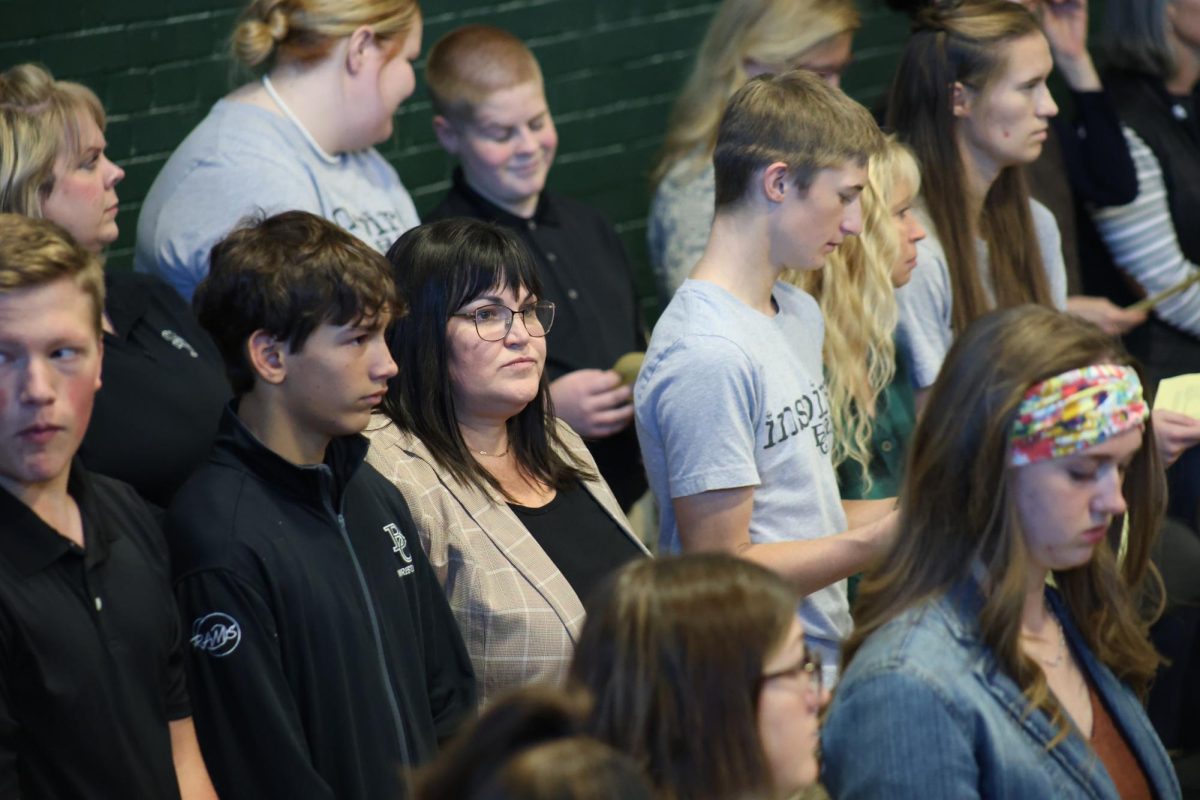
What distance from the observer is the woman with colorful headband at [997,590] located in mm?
2014

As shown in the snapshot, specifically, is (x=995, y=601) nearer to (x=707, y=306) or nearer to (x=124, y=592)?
(x=707, y=306)

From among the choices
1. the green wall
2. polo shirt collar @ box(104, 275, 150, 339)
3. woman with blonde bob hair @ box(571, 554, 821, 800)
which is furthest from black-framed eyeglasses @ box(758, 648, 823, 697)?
the green wall

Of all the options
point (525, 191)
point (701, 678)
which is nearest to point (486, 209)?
point (525, 191)

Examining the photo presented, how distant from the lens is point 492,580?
2639mm

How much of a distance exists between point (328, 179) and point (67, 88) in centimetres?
71

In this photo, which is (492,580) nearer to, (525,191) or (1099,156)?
(525,191)

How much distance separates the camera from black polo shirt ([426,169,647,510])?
12.7ft

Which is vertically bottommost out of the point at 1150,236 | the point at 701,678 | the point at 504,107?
the point at 1150,236

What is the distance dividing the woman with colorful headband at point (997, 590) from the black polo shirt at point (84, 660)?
0.94 m

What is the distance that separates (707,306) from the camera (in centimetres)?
284

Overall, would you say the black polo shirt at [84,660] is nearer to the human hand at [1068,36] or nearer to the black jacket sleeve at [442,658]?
the black jacket sleeve at [442,658]

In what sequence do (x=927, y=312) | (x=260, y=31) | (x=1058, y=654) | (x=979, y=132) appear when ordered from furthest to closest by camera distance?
(x=979, y=132) < (x=927, y=312) < (x=260, y=31) < (x=1058, y=654)

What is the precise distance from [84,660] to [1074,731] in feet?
4.36

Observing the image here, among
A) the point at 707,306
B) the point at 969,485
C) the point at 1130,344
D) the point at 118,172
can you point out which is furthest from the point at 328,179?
the point at 1130,344
